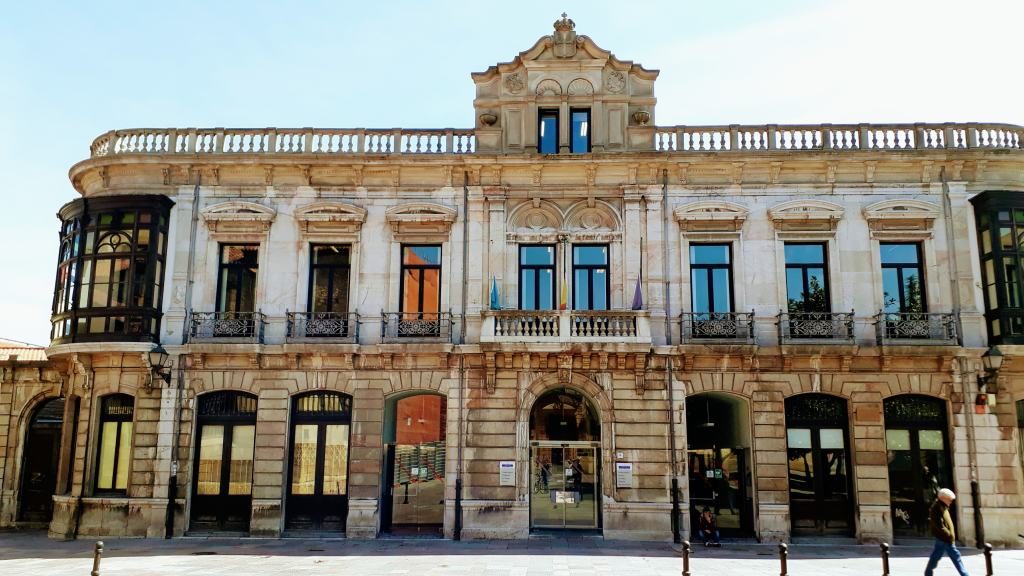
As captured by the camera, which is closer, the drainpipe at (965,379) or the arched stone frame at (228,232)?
the drainpipe at (965,379)

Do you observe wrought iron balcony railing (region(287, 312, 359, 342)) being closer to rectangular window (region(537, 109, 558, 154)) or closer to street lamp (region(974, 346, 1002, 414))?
rectangular window (region(537, 109, 558, 154))

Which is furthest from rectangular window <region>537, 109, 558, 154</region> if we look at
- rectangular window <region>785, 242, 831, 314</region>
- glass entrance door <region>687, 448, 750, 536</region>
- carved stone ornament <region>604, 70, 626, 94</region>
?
glass entrance door <region>687, 448, 750, 536</region>

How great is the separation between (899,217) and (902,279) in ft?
5.60

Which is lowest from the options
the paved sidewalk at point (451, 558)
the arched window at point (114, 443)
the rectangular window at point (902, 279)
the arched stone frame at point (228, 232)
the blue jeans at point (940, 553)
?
the paved sidewalk at point (451, 558)

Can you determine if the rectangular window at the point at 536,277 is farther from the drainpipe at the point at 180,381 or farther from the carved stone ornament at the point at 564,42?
the drainpipe at the point at 180,381

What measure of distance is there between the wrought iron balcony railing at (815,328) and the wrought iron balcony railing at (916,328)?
812mm

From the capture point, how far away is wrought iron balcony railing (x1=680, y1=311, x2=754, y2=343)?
1973cm

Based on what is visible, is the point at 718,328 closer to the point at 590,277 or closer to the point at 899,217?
the point at 590,277

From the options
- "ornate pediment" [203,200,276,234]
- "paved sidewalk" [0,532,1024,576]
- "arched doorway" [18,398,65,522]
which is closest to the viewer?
"paved sidewalk" [0,532,1024,576]

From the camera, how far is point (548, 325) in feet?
64.1

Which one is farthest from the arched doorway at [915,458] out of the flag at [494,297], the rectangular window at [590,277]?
the flag at [494,297]

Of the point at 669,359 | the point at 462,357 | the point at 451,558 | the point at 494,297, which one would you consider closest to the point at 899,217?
the point at 669,359

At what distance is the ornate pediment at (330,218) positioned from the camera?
68.3ft

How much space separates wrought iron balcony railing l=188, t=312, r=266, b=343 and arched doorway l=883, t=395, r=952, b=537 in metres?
17.2
